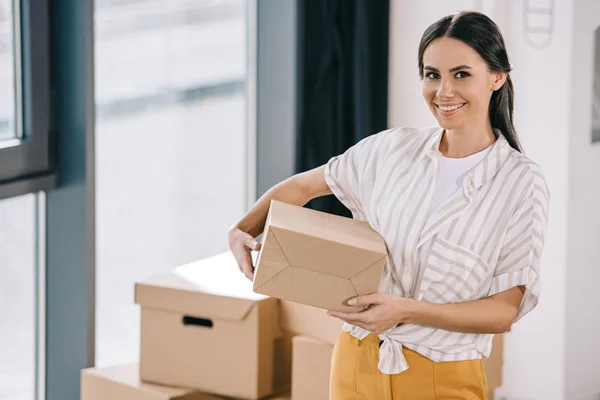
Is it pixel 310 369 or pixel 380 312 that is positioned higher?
pixel 380 312

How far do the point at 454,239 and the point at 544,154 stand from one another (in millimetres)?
1302

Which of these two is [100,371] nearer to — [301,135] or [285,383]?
[285,383]

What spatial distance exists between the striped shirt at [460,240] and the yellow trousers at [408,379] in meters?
0.02

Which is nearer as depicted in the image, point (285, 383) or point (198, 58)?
point (285, 383)

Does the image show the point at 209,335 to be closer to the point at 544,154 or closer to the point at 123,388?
the point at 123,388

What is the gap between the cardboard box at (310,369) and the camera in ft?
7.47

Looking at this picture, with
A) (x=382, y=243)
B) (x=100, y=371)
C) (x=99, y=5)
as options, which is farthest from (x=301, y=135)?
(x=382, y=243)

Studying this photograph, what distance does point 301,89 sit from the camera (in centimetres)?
300

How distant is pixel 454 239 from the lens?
→ 1.65m

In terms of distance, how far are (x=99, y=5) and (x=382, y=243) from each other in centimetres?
152

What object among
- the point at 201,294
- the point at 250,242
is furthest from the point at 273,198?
the point at 201,294

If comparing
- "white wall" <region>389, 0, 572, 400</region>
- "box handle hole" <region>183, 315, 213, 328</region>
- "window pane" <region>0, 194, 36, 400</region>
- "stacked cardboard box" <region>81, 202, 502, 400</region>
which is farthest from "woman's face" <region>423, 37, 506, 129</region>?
"window pane" <region>0, 194, 36, 400</region>

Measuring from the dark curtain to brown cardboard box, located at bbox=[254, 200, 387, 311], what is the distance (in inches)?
56.5

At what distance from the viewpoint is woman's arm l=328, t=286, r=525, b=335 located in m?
1.60
